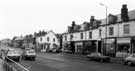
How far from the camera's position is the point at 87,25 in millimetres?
55750

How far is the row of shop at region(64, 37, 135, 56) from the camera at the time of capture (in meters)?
37.8

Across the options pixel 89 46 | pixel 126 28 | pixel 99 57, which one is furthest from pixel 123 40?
pixel 89 46

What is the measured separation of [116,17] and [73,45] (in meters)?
21.4

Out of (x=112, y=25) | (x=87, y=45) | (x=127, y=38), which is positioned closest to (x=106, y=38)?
(x=112, y=25)

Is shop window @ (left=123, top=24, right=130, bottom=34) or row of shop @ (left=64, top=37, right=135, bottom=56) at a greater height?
shop window @ (left=123, top=24, right=130, bottom=34)

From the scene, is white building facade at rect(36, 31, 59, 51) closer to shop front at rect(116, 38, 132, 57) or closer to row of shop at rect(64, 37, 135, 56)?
row of shop at rect(64, 37, 135, 56)

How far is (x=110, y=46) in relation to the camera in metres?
43.0

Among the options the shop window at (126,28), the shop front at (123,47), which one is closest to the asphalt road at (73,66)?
the shop front at (123,47)

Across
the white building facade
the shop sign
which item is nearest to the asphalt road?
the shop sign

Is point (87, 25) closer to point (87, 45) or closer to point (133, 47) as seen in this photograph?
point (87, 45)

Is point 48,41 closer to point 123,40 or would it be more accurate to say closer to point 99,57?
point 123,40

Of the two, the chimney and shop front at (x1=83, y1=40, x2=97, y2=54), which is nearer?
the chimney

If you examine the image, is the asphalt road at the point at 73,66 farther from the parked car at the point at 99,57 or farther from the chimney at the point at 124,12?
the chimney at the point at 124,12

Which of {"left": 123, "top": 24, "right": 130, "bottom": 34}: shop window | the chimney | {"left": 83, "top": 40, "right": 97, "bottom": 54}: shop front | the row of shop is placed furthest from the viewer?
{"left": 83, "top": 40, "right": 97, "bottom": 54}: shop front
